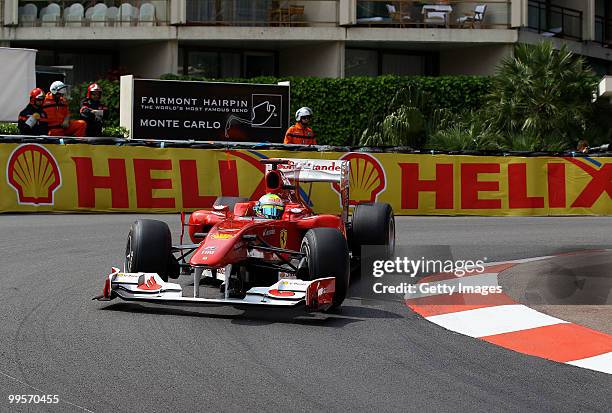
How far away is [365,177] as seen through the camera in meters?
18.7

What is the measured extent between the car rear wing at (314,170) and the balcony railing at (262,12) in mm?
21484

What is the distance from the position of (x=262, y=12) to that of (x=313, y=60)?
2.38 m

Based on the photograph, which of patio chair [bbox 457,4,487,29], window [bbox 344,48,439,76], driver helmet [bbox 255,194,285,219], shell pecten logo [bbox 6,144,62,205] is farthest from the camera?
window [bbox 344,48,439,76]

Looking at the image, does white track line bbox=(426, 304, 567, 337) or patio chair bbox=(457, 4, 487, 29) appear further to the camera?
patio chair bbox=(457, 4, 487, 29)

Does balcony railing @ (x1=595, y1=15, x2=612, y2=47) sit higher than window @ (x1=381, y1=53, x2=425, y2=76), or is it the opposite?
balcony railing @ (x1=595, y1=15, x2=612, y2=47)

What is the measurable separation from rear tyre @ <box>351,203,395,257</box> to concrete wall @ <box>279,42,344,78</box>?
21.9 m

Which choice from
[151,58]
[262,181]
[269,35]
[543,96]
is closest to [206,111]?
[262,181]

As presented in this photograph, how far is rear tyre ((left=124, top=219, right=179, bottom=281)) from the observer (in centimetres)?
946

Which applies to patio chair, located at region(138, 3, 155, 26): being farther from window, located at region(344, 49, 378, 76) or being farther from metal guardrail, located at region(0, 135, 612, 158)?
metal guardrail, located at region(0, 135, 612, 158)

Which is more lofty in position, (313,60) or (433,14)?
(433,14)

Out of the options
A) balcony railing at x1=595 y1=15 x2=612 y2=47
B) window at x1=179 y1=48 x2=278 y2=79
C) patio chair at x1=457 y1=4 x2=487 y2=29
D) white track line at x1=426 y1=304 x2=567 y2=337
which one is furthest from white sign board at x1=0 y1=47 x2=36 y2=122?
balcony railing at x1=595 y1=15 x2=612 y2=47

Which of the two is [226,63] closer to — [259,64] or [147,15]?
[259,64]

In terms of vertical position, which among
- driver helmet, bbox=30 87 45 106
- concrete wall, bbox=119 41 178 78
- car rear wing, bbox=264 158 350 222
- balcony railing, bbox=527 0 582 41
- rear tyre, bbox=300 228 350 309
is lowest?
rear tyre, bbox=300 228 350 309

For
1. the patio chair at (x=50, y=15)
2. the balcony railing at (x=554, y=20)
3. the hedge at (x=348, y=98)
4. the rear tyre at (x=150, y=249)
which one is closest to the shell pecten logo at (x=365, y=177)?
the rear tyre at (x=150, y=249)
